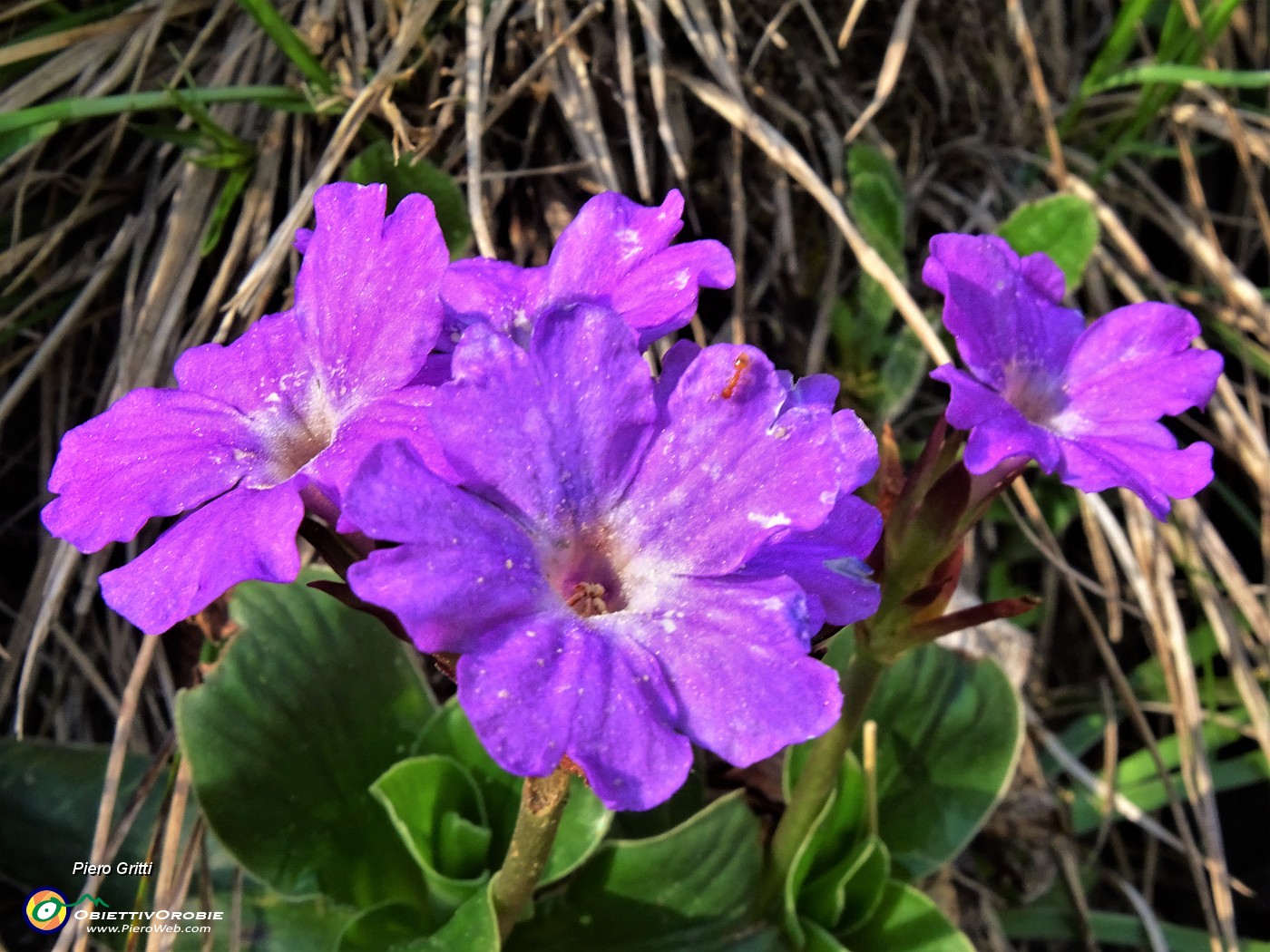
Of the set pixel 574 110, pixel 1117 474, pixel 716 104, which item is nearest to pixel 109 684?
pixel 574 110

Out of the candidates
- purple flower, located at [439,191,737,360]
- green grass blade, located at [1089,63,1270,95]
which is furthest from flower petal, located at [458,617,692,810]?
green grass blade, located at [1089,63,1270,95]

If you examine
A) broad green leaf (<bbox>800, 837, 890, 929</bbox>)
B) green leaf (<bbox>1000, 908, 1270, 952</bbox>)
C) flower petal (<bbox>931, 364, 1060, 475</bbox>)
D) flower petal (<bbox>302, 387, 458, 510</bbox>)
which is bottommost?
green leaf (<bbox>1000, 908, 1270, 952</bbox>)

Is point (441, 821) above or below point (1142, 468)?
below

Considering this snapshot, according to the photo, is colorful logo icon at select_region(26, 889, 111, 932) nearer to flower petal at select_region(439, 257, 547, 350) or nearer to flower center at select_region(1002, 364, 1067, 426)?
flower petal at select_region(439, 257, 547, 350)

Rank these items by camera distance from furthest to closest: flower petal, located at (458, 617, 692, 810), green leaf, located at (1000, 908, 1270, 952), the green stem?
green leaf, located at (1000, 908, 1270, 952) < the green stem < flower petal, located at (458, 617, 692, 810)

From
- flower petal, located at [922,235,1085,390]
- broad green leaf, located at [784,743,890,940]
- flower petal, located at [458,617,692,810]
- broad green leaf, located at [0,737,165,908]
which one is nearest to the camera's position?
flower petal, located at [458,617,692,810]

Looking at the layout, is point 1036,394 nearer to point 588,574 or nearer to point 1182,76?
point 588,574

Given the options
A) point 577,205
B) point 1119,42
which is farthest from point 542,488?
point 1119,42
